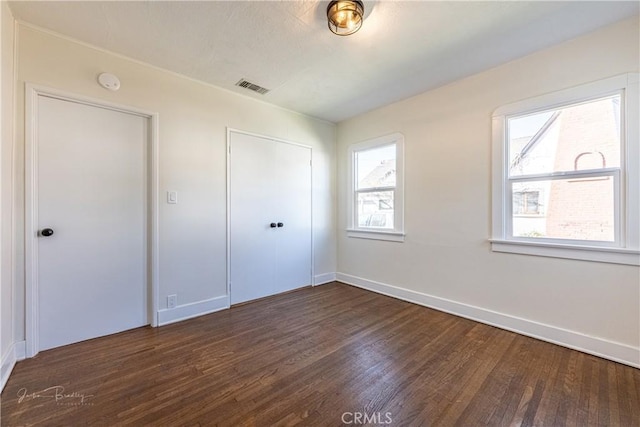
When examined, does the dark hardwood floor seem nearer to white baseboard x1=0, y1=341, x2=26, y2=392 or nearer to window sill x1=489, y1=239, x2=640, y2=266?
white baseboard x1=0, y1=341, x2=26, y2=392

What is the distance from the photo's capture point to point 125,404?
1.55m

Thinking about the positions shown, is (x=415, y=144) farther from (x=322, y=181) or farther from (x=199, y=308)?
(x=199, y=308)

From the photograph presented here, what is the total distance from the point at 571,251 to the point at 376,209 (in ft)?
6.83

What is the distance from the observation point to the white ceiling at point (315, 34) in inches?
71.7

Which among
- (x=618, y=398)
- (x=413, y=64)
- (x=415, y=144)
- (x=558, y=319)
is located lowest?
(x=618, y=398)

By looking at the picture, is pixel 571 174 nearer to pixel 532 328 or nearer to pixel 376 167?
pixel 532 328

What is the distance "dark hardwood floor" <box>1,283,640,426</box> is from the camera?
1469 mm

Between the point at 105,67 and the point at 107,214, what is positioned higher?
the point at 105,67

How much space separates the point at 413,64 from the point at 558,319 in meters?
2.64

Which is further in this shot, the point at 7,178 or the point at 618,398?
the point at 7,178

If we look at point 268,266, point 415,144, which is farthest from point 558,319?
point 268,266

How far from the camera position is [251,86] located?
295cm

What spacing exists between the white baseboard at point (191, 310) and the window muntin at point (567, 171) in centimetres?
315
